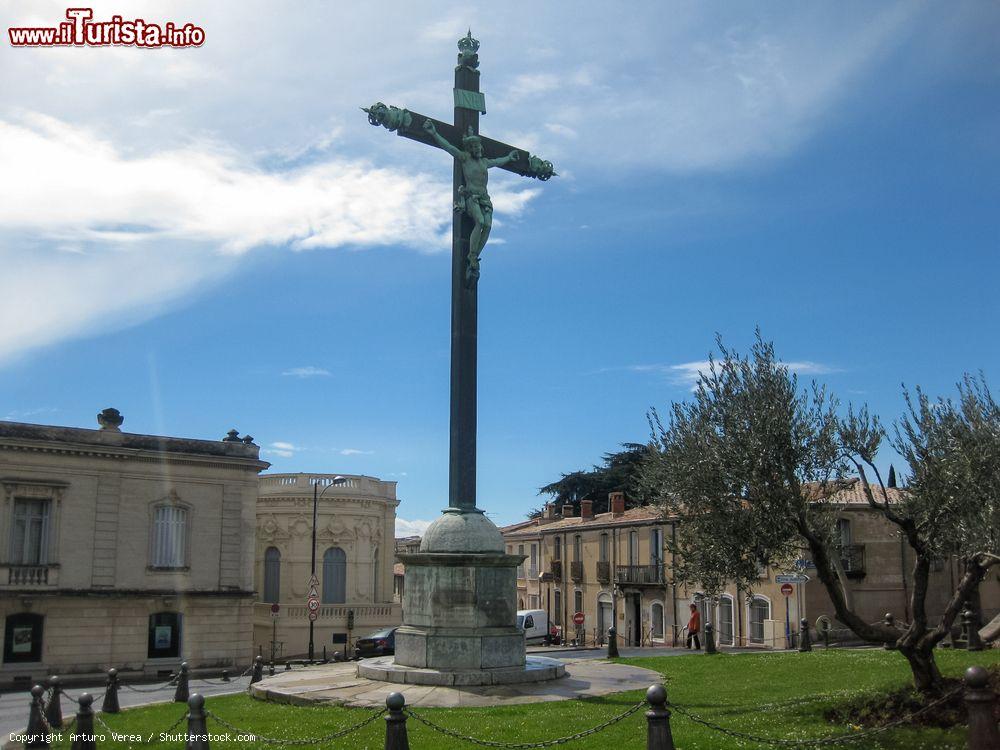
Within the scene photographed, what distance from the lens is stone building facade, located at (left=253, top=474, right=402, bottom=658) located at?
142 ft

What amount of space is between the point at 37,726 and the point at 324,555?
3218cm

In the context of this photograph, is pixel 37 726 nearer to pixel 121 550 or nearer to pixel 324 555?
pixel 121 550

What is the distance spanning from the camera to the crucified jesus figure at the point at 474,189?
57.0 ft

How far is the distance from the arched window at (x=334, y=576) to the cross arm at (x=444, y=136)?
99.2 feet

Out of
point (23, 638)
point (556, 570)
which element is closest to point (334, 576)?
point (556, 570)

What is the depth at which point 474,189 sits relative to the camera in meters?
17.6

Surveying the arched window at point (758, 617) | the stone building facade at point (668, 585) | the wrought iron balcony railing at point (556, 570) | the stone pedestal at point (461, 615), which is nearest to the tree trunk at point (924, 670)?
the stone pedestal at point (461, 615)

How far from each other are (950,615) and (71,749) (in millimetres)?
11196

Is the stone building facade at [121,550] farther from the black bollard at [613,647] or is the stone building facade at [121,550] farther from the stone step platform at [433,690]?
the stone step platform at [433,690]

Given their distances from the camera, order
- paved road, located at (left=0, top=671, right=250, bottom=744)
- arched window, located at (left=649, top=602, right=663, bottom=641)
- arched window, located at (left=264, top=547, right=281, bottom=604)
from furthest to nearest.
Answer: arched window, located at (left=264, top=547, right=281, bottom=604) < arched window, located at (left=649, top=602, right=663, bottom=641) < paved road, located at (left=0, top=671, right=250, bottom=744)

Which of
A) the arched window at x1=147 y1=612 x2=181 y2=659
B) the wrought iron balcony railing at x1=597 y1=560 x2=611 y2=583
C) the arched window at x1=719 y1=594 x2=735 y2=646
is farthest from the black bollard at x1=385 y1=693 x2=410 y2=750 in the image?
the wrought iron balcony railing at x1=597 y1=560 x2=611 y2=583

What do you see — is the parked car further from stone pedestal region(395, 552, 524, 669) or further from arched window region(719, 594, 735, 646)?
stone pedestal region(395, 552, 524, 669)

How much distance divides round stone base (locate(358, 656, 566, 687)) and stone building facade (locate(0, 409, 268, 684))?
19.3m

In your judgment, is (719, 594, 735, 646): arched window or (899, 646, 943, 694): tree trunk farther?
(719, 594, 735, 646): arched window
